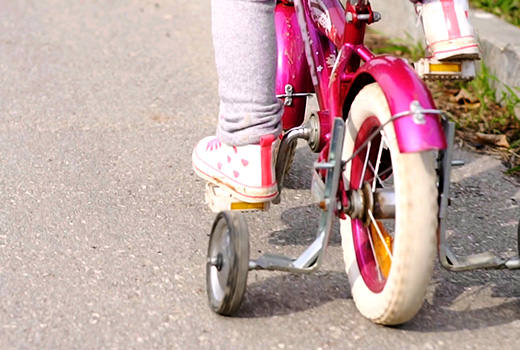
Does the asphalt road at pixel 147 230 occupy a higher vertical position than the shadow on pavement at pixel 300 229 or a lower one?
higher

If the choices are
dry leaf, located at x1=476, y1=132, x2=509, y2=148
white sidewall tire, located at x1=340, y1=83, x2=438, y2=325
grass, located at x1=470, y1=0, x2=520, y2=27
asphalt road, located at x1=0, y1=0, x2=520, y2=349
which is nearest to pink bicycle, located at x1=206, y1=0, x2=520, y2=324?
white sidewall tire, located at x1=340, y1=83, x2=438, y2=325

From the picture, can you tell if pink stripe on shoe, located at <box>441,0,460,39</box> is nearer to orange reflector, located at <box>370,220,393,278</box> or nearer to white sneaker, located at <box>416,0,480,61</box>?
white sneaker, located at <box>416,0,480,61</box>

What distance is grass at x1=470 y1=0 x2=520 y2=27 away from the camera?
14.8ft

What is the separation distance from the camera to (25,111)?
3777 mm

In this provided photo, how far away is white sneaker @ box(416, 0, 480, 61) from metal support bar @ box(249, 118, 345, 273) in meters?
0.34

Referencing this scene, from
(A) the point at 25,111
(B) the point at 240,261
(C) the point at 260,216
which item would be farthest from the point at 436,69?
(A) the point at 25,111

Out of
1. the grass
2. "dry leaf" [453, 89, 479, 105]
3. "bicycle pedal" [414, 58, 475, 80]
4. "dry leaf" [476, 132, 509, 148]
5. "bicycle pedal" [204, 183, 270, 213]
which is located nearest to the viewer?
"bicycle pedal" [414, 58, 475, 80]

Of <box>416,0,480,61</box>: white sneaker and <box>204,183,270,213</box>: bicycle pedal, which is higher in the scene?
<box>416,0,480,61</box>: white sneaker

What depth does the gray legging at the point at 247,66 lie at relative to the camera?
2.39 m

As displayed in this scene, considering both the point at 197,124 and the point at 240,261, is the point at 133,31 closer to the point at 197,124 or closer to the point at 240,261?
the point at 197,124

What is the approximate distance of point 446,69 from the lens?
2342 mm

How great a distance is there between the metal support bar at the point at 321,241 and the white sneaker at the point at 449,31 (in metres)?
0.34

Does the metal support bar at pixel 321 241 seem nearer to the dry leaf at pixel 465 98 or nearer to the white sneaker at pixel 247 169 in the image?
the white sneaker at pixel 247 169

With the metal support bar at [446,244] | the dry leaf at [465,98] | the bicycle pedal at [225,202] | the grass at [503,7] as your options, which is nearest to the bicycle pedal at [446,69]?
the metal support bar at [446,244]
